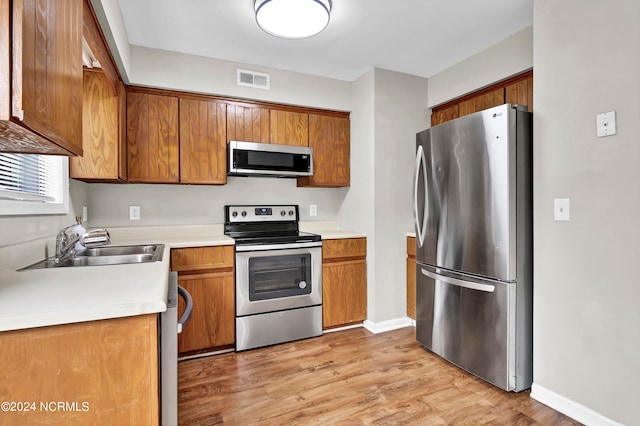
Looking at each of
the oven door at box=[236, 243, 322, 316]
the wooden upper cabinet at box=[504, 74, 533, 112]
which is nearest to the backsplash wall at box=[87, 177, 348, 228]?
the oven door at box=[236, 243, 322, 316]

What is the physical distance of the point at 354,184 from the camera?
3.46 meters

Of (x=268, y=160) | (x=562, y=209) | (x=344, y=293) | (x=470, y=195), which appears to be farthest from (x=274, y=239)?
(x=562, y=209)

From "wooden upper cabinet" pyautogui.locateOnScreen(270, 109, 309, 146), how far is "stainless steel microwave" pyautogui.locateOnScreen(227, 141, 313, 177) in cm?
13

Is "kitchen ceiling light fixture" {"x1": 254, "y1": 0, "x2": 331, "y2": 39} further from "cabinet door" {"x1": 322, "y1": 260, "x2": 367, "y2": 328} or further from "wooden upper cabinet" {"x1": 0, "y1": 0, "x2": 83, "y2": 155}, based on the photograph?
"cabinet door" {"x1": 322, "y1": 260, "x2": 367, "y2": 328}

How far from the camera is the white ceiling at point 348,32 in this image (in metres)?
2.18

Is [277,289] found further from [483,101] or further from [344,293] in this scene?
[483,101]

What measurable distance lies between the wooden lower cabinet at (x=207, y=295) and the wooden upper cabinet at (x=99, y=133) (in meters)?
0.74

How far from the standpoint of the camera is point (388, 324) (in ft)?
10.4

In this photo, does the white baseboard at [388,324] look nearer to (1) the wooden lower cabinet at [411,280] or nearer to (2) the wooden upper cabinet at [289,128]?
(1) the wooden lower cabinet at [411,280]

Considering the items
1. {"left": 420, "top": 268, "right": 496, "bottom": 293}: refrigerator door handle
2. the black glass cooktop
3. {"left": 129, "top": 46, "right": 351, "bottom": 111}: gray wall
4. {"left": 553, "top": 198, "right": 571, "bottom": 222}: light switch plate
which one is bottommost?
{"left": 420, "top": 268, "right": 496, "bottom": 293}: refrigerator door handle

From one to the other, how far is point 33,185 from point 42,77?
1.27 metres

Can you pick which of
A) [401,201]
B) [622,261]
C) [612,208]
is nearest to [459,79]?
[401,201]

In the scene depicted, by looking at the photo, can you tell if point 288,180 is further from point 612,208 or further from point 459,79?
point 612,208

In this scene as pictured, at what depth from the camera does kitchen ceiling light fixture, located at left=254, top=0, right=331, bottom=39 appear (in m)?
1.93
